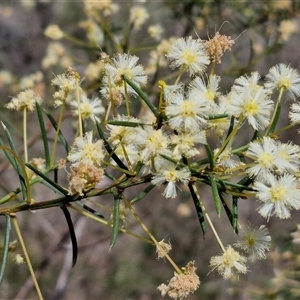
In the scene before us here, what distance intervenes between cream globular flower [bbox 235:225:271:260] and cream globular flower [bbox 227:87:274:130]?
0.56 ft

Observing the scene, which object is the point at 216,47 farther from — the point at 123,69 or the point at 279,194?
the point at 279,194

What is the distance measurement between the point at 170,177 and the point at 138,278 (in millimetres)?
2616

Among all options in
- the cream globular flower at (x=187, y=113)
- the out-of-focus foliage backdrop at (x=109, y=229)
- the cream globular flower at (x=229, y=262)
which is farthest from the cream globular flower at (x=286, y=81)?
the out-of-focus foliage backdrop at (x=109, y=229)

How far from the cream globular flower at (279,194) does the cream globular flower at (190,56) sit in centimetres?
21

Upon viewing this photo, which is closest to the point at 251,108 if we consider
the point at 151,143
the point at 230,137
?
the point at 230,137

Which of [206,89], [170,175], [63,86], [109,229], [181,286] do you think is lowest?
[181,286]

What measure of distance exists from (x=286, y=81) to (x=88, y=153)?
1.13 ft

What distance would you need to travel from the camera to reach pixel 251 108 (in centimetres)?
69

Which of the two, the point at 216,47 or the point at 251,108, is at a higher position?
the point at 216,47

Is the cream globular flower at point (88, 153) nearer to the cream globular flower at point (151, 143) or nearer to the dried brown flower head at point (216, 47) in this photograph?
the cream globular flower at point (151, 143)

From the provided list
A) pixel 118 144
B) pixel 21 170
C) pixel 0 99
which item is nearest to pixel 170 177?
pixel 118 144

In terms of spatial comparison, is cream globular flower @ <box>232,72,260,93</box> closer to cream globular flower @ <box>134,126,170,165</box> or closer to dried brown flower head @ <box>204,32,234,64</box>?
dried brown flower head @ <box>204,32,234,64</box>

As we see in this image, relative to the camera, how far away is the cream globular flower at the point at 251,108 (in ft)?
2.27

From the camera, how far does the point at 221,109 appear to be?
71cm
